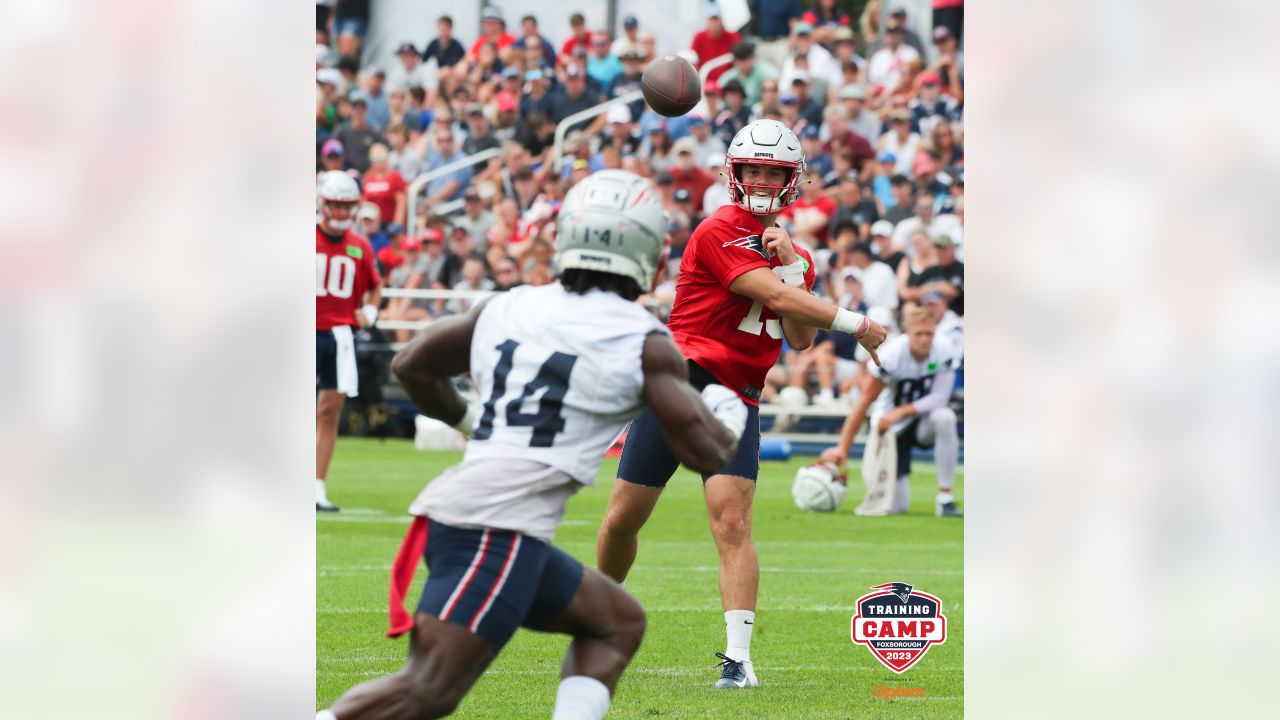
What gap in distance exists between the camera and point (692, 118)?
742 inches

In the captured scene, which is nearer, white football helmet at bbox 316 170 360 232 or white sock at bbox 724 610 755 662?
white sock at bbox 724 610 755 662

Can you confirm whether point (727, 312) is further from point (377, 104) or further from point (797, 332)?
point (377, 104)

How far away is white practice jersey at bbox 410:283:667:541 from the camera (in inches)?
179

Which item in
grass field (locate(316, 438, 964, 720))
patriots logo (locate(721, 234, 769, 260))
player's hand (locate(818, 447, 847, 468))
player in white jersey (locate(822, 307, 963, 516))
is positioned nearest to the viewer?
grass field (locate(316, 438, 964, 720))

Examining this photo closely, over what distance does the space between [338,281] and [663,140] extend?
23.5ft

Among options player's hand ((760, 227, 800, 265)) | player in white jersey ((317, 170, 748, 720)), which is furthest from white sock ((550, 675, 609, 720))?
player's hand ((760, 227, 800, 265))

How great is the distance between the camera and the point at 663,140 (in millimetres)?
18703

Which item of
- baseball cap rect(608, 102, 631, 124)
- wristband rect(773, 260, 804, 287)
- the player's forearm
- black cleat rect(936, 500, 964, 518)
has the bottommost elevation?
black cleat rect(936, 500, 964, 518)

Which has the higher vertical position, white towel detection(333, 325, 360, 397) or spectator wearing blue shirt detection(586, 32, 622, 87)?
spectator wearing blue shirt detection(586, 32, 622, 87)

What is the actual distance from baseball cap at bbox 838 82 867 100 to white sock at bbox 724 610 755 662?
1257 cm

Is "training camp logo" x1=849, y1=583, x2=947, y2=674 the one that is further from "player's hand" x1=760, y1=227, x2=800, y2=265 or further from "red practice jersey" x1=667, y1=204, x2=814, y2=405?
"player's hand" x1=760, y1=227, x2=800, y2=265

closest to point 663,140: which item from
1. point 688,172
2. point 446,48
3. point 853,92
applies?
point 688,172

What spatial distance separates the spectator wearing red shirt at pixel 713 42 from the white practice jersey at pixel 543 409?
15.2m
